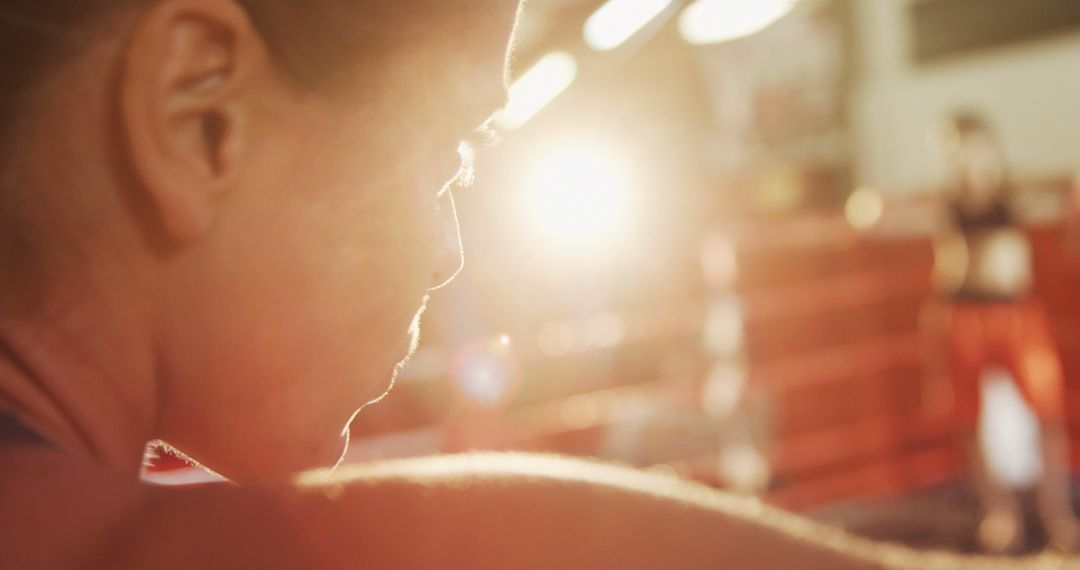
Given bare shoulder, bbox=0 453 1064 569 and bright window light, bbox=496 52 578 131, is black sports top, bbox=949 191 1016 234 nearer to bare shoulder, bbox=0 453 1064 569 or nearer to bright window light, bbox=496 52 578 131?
bright window light, bbox=496 52 578 131

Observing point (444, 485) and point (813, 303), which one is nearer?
point (444, 485)

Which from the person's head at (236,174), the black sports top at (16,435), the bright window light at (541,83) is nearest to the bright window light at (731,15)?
the bright window light at (541,83)

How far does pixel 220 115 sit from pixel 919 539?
127 inches

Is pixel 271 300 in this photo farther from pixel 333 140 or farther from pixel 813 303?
pixel 813 303

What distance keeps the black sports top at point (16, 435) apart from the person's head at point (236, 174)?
5 centimetres

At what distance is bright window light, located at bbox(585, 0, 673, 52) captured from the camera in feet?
6.29

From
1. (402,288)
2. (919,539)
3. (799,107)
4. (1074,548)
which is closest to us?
(402,288)

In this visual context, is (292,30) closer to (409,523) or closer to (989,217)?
(409,523)

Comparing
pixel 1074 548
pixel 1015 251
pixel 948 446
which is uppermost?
pixel 1015 251

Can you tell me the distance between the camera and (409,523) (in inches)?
12.0

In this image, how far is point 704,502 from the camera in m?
0.34

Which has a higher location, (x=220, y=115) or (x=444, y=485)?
(x=220, y=115)

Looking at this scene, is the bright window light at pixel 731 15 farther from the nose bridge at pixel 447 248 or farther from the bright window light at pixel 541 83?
the nose bridge at pixel 447 248

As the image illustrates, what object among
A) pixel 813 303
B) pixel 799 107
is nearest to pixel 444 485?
pixel 813 303
